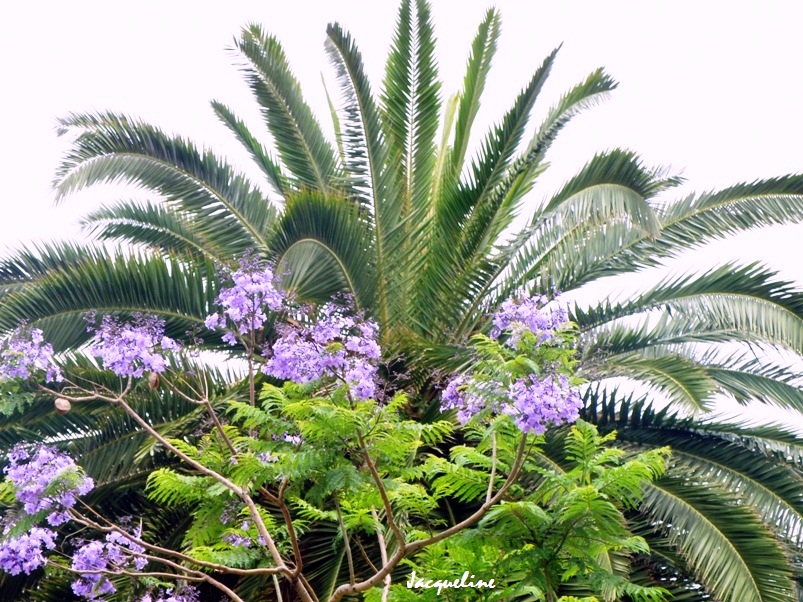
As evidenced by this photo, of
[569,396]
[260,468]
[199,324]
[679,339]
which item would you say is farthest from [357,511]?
[679,339]

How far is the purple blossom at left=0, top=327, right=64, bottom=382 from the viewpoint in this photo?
5.61 m

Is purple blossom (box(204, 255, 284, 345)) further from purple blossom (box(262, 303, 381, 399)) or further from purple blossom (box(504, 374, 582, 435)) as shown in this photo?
purple blossom (box(504, 374, 582, 435))

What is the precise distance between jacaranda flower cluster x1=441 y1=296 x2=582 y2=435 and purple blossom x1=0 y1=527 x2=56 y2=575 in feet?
7.78

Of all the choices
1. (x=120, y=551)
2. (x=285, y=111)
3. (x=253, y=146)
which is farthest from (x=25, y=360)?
(x=253, y=146)

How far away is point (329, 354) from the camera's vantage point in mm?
Answer: 5164

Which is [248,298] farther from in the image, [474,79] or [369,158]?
[474,79]

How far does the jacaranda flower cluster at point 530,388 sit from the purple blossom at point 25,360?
7.87 ft

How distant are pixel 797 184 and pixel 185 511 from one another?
575cm

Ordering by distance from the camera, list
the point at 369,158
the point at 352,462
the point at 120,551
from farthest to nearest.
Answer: the point at 369,158, the point at 120,551, the point at 352,462

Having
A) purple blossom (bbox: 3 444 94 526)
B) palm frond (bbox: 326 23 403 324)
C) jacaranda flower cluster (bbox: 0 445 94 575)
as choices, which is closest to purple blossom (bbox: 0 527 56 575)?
jacaranda flower cluster (bbox: 0 445 94 575)

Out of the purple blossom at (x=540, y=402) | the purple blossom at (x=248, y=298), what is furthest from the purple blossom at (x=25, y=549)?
the purple blossom at (x=540, y=402)

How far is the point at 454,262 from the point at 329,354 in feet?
11.0

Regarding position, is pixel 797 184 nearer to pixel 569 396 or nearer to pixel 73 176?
pixel 569 396

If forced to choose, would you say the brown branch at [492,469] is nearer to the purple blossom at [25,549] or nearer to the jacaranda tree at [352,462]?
the jacaranda tree at [352,462]
